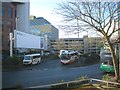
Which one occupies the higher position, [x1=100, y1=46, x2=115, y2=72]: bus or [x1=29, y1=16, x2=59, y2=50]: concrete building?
[x1=29, y1=16, x2=59, y2=50]: concrete building

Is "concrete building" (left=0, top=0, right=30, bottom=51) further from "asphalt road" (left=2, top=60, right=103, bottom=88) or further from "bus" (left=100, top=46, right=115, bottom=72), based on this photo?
"bus" (left=100, top=46, right=115, bottom=72)

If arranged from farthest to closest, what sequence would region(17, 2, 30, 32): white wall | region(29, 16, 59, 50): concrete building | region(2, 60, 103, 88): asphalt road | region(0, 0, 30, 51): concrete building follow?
region(29, 16, 59, 50): concrete building
region(17, 2, 30, 32): white wall
region(0, 0, 30, 51): concrete building
region(2, 60, 103, 88): asphalt road

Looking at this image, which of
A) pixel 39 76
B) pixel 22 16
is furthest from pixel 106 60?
pixel 22 16

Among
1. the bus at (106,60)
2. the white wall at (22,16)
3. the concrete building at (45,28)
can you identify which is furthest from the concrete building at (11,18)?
the bus at (106,60)

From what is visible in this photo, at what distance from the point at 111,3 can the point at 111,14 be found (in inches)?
26.5

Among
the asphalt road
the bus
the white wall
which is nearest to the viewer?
the asphalt road

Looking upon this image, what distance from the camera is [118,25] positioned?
56.3 ft

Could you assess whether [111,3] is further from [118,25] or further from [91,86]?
[91,86]

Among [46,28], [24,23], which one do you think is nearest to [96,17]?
[24,23]

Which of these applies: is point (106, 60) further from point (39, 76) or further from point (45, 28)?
point (45, 28)

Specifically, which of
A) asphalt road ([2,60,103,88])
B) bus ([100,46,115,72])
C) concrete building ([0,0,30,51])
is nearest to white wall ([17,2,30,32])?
concrete building ([0,0,30,51])

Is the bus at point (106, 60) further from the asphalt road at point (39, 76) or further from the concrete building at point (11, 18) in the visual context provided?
the concrete building at point (11, 18)

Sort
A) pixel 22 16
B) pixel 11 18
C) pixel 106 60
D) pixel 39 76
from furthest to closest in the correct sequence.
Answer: pixel 22 16 < pixel 11 18 < pixel 106 60 < pixel 39 76

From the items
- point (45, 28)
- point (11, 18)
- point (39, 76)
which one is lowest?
point (39, 76)
